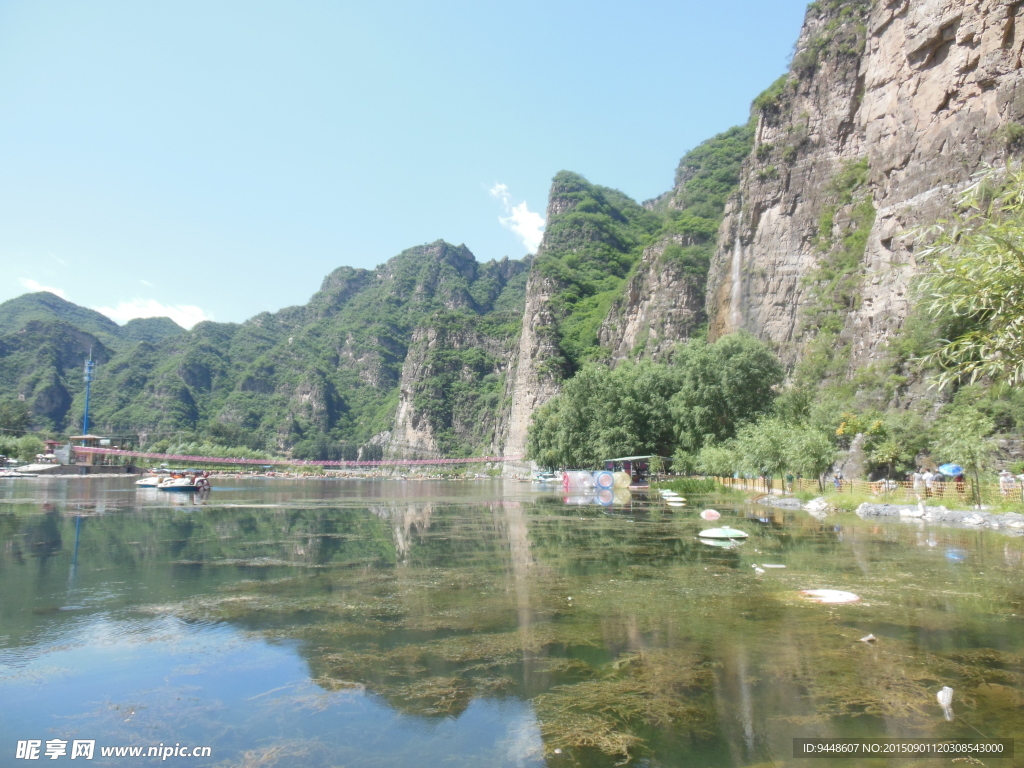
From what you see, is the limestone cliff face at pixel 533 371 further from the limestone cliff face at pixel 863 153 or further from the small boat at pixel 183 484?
the small boat at pixel 183 484

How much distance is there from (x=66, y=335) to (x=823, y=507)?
211565 mm

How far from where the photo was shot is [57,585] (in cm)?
1173

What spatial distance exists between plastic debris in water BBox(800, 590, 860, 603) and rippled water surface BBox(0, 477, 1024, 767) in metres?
0.30

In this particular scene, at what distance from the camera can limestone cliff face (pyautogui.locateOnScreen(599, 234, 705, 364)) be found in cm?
8206

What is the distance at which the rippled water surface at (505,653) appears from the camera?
5426 mm

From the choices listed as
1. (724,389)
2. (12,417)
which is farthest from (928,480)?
(12,417)

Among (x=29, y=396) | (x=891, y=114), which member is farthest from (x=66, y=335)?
(x=891, y=114)

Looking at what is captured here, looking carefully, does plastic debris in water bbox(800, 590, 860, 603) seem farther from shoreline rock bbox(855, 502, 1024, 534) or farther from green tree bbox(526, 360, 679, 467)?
green tree bbox(526, 360, 679, 467)

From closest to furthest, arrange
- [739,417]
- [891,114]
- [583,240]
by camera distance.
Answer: [891,114] < [739,417] < [583,240]

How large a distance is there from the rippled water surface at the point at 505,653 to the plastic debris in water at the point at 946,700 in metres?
0.07

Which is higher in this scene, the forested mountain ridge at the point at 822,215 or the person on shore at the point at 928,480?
the forested mountain ridge at the point at 822,215

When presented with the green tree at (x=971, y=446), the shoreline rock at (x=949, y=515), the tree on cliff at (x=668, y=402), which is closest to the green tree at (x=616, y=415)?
the tree on cliff at (x=668, y=402)

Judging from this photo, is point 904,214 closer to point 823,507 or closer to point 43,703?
point 823,507

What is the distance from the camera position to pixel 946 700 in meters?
5.83
